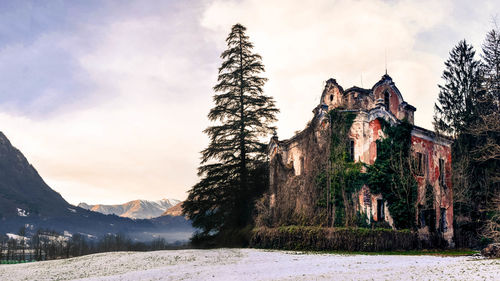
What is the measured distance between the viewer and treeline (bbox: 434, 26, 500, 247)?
36.8m

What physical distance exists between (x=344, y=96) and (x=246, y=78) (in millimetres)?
8992

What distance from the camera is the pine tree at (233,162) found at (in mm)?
37531

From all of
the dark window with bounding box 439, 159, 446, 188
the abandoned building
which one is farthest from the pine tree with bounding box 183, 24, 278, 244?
the dark window with bounding box 439, 159, 446, 188

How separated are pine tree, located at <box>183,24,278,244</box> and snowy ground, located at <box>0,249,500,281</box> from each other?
11.0 meters

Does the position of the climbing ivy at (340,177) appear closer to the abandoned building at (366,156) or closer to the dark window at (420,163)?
the abandoned building at (366,156)

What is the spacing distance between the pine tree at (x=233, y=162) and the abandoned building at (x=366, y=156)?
1.93 meters

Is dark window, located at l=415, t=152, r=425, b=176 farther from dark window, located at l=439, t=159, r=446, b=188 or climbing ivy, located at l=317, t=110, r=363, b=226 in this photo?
climbing ivy, located at l=317, t=110, r=363, b=226

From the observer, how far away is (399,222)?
1249 inches

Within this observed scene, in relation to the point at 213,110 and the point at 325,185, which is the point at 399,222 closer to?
the point at 325,185

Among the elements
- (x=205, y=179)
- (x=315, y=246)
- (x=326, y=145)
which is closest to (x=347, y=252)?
(x=315, y=246)

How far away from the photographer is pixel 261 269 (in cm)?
1944

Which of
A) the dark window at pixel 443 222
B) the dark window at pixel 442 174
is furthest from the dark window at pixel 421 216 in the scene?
the dark window at pixel 442 174

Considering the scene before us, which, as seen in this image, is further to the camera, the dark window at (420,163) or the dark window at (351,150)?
the dark window at (420,163)

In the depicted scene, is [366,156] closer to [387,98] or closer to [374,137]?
[374,137]
